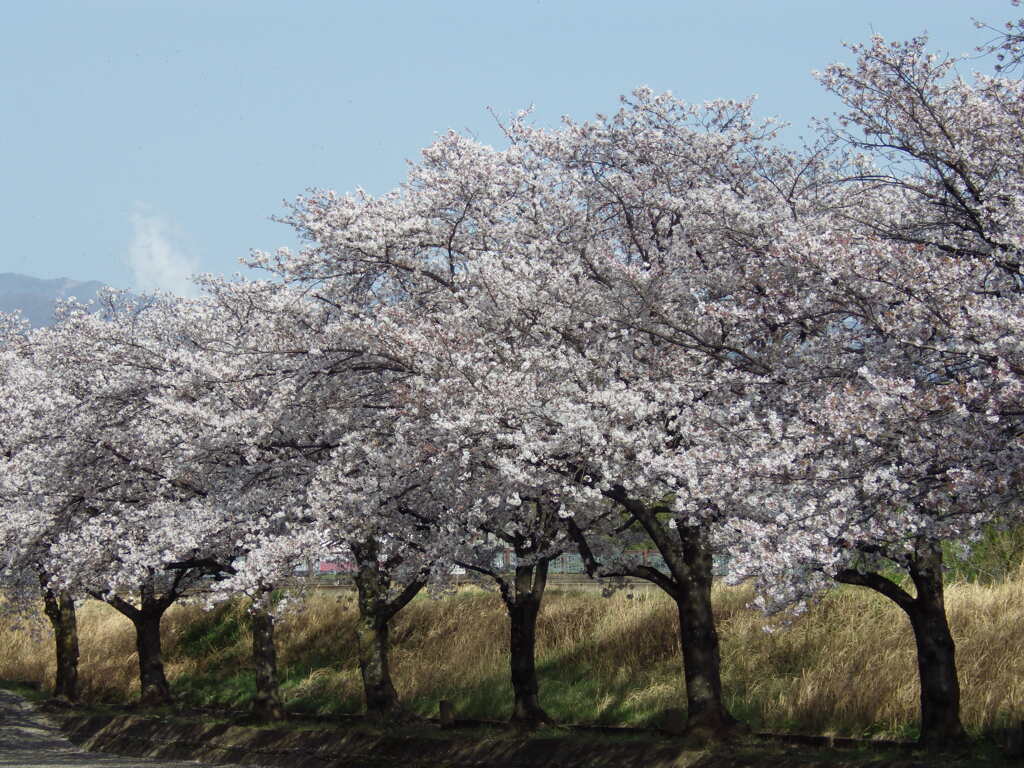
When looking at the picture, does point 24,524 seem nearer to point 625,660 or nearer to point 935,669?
point 625,660

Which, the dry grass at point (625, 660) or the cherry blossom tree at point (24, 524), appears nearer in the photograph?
the dry grass at point (625, 660)

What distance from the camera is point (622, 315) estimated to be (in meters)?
17.0

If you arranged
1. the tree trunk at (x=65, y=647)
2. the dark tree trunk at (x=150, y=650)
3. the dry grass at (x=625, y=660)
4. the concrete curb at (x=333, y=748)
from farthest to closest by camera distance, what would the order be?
the tree trunk at (x=65, y=647)
the dark tree trunk at (x=150, y=650)
the dry grass at (x=625, y=660)
the concrete curb at (x=333, y=748)

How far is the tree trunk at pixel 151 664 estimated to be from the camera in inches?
1215

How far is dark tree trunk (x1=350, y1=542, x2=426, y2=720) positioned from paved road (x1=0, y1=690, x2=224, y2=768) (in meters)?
3.66

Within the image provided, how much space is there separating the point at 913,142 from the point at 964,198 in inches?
36.7

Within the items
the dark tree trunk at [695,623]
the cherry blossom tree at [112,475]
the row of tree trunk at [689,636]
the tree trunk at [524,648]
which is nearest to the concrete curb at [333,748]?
the dark tree trunk at [695,623]

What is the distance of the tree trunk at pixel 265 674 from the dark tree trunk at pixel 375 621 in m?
3.05

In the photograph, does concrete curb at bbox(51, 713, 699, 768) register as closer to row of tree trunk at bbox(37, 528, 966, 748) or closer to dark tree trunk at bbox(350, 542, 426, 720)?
row of tree trunk at bbox(37, 528, 966, 748)

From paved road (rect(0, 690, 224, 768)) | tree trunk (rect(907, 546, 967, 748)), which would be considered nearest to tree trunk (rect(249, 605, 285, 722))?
paved road (rect(0, 690, 224, 768))

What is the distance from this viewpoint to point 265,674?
2531cm

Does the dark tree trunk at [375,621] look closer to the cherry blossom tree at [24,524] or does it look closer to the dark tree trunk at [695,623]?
the dark tree trunk at [695,623]

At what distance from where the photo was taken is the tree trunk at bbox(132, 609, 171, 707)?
30.9 m

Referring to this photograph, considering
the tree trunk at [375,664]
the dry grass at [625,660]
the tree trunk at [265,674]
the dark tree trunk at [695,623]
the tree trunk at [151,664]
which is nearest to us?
the dark tree trunk at [695,623]
